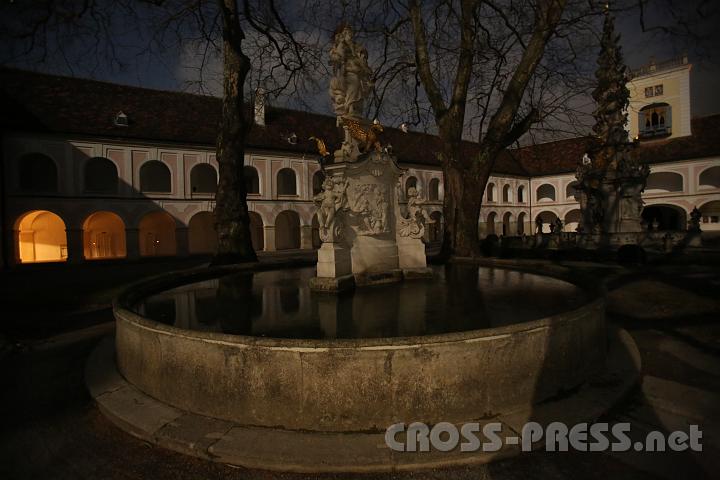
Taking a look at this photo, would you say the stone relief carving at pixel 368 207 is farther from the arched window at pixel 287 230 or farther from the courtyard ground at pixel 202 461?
the arched window at pixel 287 230

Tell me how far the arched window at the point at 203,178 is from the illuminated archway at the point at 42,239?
8.58 m

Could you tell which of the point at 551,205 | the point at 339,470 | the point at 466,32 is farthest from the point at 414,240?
the point at 551,205

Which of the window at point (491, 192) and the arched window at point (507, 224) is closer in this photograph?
the window at point (491, 192)

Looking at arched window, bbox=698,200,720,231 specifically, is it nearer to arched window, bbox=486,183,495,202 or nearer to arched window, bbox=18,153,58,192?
arched window, bbox=486,183,495,202

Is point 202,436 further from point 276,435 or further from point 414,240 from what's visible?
point 414,240

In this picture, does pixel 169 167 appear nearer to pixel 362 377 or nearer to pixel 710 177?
pixel 362 377

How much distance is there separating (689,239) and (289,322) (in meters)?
22.7

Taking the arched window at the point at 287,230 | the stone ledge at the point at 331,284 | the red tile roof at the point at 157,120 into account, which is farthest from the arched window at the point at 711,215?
the stone ledge at the point at 331,284

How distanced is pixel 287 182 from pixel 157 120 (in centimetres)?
989

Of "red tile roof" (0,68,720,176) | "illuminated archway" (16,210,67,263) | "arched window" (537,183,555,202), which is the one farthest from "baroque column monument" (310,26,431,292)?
"arched window" (537,183,555,202)

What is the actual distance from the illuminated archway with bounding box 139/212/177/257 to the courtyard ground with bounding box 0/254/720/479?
786 inches

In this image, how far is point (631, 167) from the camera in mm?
19328

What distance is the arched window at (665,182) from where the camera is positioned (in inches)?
1353

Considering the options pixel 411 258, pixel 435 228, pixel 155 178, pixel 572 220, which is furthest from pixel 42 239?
pixel 572 220
